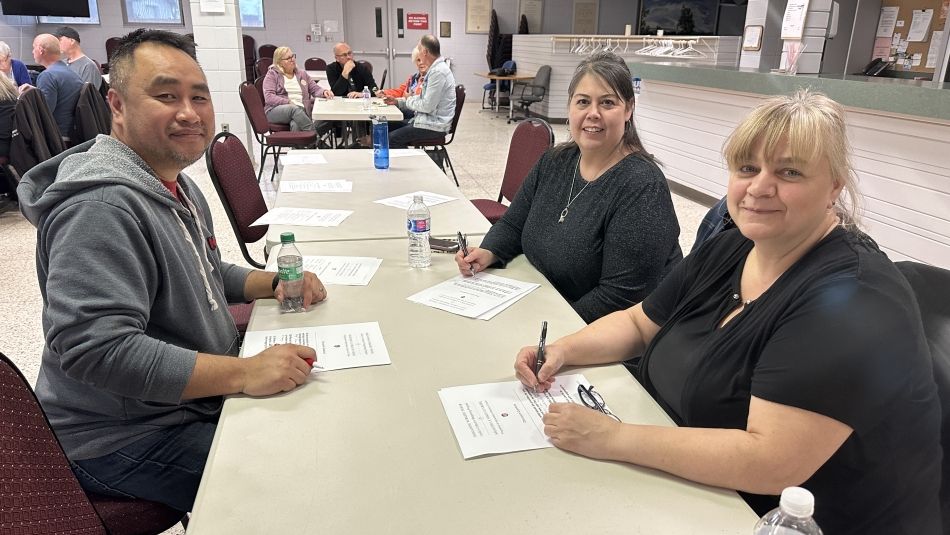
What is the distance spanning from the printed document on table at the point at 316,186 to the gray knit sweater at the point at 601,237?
106 cm

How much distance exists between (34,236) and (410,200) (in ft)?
11.6

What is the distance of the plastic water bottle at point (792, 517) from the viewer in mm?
699

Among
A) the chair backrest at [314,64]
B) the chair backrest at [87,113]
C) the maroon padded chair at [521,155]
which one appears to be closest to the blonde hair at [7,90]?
the chair backrest at [87,113]

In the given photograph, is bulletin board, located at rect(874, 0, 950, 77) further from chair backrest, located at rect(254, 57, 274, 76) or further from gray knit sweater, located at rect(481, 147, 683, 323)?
chair backrest, located at rect(254, 57, 274, 76)

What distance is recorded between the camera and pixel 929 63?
23.2 feet

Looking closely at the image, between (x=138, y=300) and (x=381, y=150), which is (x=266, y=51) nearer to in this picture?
(x=381, y=150)

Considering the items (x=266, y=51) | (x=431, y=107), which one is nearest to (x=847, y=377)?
(x=431, y=107)

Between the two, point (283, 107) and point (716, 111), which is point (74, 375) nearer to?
point (716, 111)

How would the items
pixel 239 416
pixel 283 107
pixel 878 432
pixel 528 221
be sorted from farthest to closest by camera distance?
pixel 283 107, pixel 528 221, pixel 239 416, pixel 878 432

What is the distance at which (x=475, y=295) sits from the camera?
1.75m

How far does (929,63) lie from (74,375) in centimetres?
886

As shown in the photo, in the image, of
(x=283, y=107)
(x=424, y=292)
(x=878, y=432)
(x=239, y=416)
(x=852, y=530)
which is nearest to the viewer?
(x=878, y=432)

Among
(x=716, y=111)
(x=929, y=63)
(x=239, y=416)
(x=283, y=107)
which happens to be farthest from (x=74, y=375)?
(x=929, y=63)

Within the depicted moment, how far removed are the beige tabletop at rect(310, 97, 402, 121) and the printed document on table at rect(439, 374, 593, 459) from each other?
4468mm
